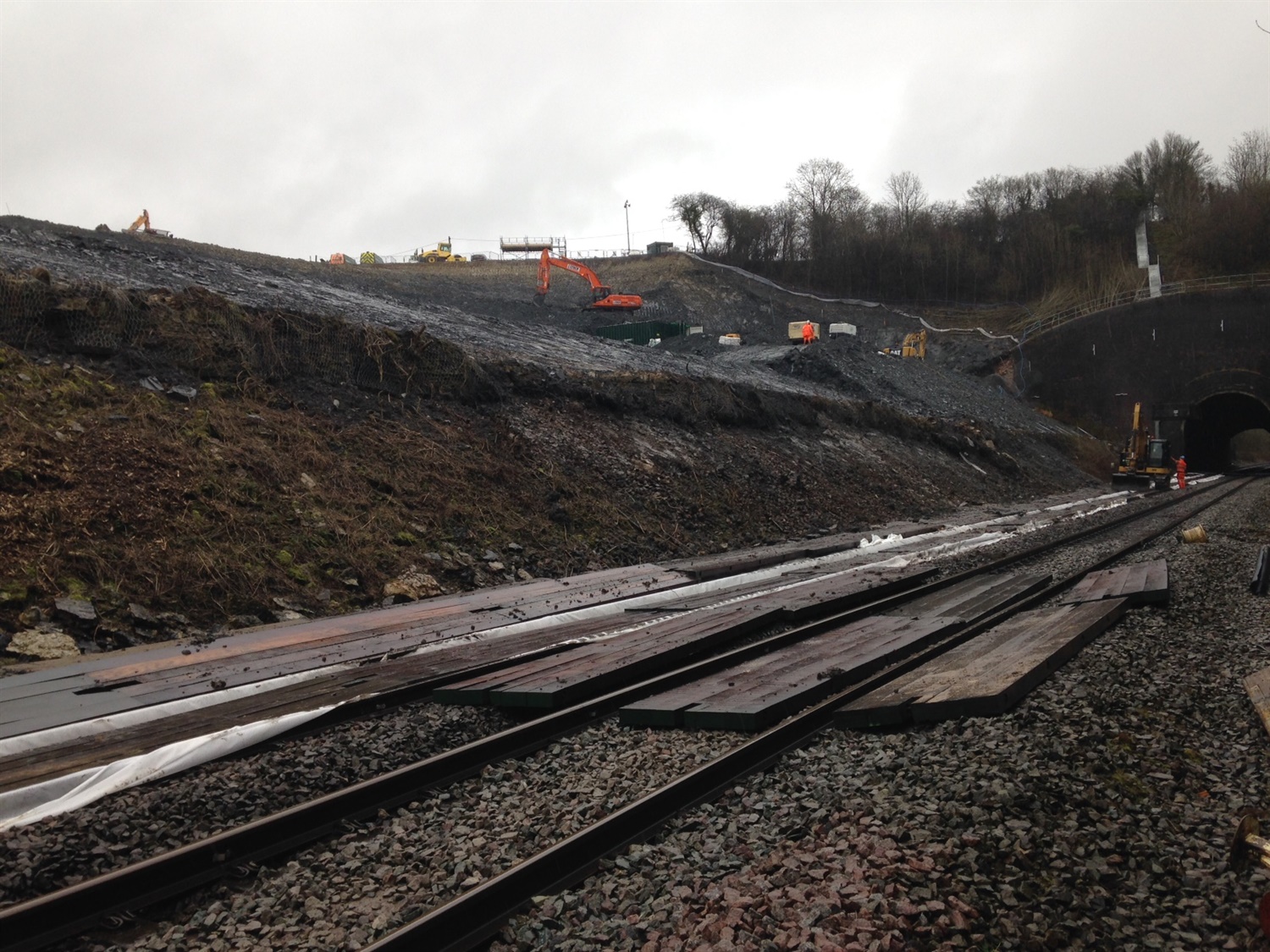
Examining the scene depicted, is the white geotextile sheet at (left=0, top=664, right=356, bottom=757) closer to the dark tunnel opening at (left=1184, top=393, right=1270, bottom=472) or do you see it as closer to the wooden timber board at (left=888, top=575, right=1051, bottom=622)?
the wooden timber board at (left=888, top=575, right=1051, bottom=622)

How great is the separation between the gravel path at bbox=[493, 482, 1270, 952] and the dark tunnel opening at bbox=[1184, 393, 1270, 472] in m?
48.2

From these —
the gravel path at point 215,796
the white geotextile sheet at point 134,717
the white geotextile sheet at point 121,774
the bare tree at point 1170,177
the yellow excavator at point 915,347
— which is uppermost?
the bare tree at point 1170,177

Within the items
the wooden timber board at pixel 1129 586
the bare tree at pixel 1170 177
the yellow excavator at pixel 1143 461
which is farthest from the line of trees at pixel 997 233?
the wooden timber board at pixel 1129 586

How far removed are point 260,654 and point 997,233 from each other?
74867 millimetres

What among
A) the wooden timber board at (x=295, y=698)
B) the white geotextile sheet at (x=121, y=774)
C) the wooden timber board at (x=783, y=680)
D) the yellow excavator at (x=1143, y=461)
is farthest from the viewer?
the yellow excavator at (x=1143, y=461)

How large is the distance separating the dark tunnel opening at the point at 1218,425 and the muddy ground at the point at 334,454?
28220 mm

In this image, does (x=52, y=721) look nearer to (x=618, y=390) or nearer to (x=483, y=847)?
(x=483, y=847)

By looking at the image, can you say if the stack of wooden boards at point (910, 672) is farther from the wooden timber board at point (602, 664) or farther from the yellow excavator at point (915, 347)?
the yellow excavator at point (915, 347)

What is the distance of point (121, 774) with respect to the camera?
4672 millimetres

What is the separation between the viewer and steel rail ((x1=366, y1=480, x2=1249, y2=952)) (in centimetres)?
330

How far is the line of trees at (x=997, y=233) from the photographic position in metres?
61.5

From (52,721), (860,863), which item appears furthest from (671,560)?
(860,863)

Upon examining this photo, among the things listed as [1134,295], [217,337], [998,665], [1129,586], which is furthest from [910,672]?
[1134,295]

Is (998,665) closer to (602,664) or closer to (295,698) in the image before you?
(602,664)
